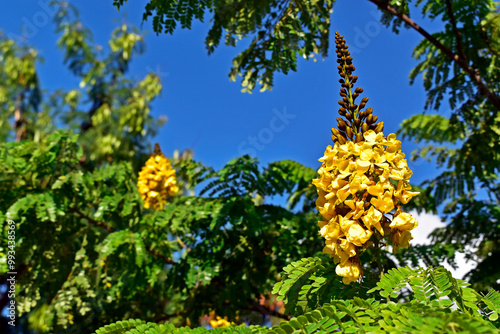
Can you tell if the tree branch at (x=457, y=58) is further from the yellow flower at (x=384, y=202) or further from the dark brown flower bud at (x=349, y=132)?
the yellow flower at (x=384, y=202)

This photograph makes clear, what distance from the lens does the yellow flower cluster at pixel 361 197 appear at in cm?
147

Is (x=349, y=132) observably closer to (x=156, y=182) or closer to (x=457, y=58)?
(x=457, y=58)

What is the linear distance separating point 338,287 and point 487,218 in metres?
3.21

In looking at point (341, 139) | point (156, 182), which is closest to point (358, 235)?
point (341, 139)

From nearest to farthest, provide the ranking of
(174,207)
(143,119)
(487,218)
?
1. (174,207)
2. (487,218)
3. (143,119)

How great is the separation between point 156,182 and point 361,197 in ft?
11.3

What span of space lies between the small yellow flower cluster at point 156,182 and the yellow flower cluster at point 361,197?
10.7 ft

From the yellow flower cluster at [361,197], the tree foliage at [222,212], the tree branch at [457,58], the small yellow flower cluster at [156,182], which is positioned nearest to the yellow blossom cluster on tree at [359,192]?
the yellow flower cluster at [361,197]

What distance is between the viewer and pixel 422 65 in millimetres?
4156

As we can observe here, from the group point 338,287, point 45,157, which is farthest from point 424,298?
point 45,157

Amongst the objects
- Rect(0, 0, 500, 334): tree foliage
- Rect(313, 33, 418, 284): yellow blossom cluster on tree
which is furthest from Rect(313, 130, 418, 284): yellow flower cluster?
Rect(0, 0, 500, 334): tree foliage

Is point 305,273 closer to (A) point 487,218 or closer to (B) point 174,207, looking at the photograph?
(B) point 174,207

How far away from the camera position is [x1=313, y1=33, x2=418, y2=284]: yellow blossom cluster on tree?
1474 millimetres

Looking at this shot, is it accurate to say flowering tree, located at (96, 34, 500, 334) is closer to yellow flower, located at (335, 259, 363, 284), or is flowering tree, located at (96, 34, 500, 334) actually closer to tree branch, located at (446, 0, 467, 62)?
yellow flower, located at (335, 259, 363, 284)
